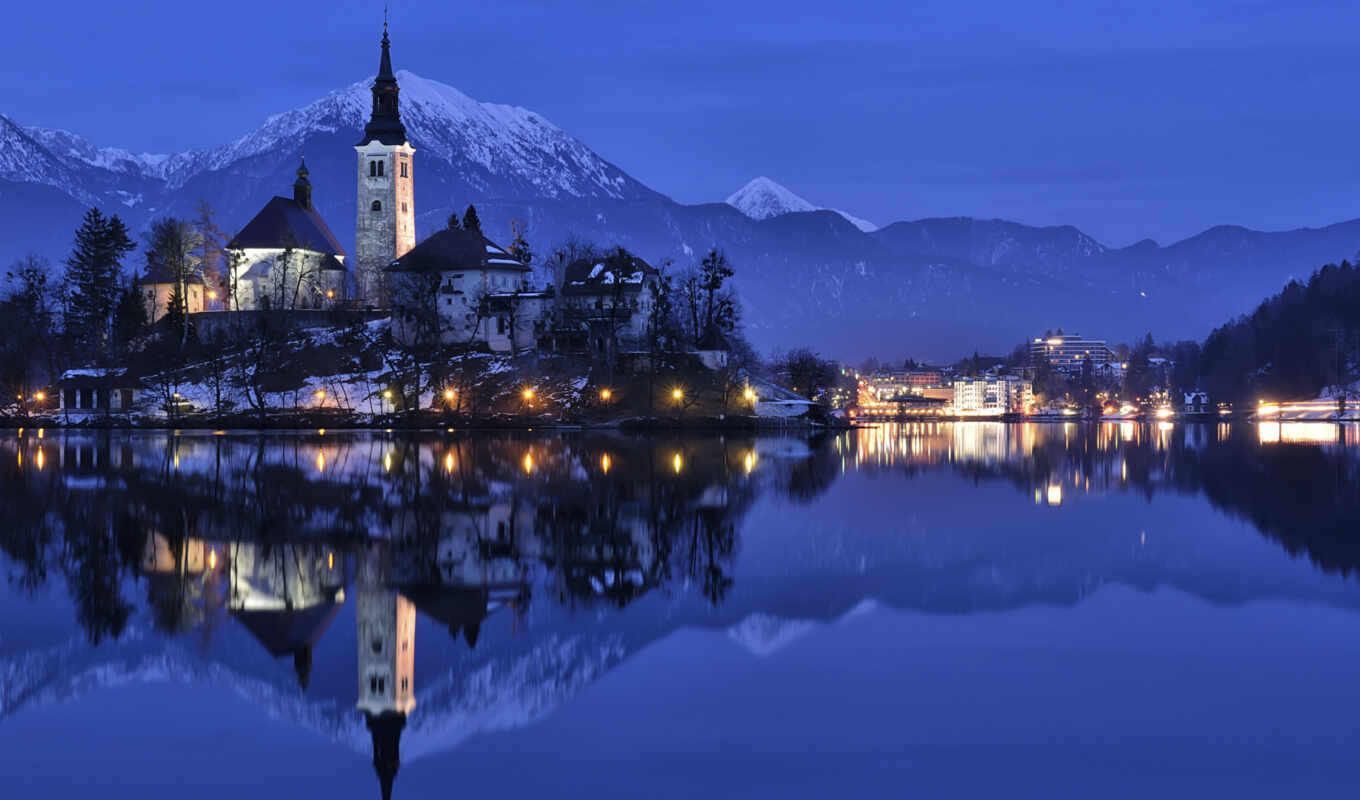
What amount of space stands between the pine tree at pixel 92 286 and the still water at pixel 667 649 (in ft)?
284

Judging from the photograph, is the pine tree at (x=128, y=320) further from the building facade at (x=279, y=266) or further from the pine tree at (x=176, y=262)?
the building facade at (x=279, y=266)

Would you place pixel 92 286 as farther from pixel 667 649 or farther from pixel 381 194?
pixel 667 649

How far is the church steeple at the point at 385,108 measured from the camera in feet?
405

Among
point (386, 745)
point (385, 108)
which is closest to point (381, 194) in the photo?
point (385, 108)

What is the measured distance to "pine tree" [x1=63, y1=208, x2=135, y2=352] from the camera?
373 ft

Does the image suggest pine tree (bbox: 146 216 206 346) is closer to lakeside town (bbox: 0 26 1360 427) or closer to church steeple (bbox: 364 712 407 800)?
lakeside town (bbox: 0 26 1360 427)

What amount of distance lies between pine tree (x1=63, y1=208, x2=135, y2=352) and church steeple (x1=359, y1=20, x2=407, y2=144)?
26.4 metres

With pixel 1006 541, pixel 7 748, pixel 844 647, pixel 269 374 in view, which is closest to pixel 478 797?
pixel 7 748

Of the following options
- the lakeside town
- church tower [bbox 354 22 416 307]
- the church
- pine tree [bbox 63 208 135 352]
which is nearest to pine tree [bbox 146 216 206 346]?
the lakeside town

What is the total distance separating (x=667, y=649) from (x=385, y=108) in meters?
118

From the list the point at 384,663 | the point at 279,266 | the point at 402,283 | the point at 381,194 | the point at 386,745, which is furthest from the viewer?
the point at 381,194

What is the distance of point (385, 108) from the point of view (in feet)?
411

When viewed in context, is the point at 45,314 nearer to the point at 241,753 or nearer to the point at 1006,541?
the point at 1006,541

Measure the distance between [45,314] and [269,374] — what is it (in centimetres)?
2409
